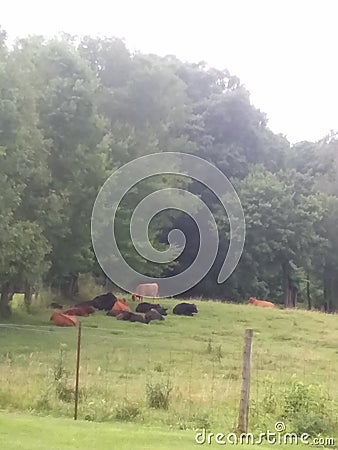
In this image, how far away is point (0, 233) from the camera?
1905cm

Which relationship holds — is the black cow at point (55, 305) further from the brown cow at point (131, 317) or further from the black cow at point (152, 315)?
the black cow at point (152, 315)

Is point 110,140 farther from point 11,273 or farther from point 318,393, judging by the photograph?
point 318,393

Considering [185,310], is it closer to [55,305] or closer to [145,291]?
[145,291]

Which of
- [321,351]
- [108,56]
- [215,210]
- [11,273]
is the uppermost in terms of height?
[108,56]

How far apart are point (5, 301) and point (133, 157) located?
31.9 ft

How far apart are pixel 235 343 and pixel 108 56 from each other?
19929mm

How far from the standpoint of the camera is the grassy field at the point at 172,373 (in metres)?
8.80

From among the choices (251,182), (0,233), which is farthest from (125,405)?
(251,182)

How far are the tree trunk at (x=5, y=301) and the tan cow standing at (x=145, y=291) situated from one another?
8.07m

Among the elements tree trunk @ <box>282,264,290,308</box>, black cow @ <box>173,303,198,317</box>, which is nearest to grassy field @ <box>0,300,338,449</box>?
black cow @ <box>173,303,198,317</box>

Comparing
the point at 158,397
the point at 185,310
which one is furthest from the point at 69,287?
the point at 158,397

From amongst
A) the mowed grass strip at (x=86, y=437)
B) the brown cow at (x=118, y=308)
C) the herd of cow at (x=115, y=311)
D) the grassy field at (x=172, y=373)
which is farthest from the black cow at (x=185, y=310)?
the mowed grass strip at (x=86, y=437)

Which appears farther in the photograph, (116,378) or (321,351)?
(321,351)

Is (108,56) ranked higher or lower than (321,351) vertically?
higher
